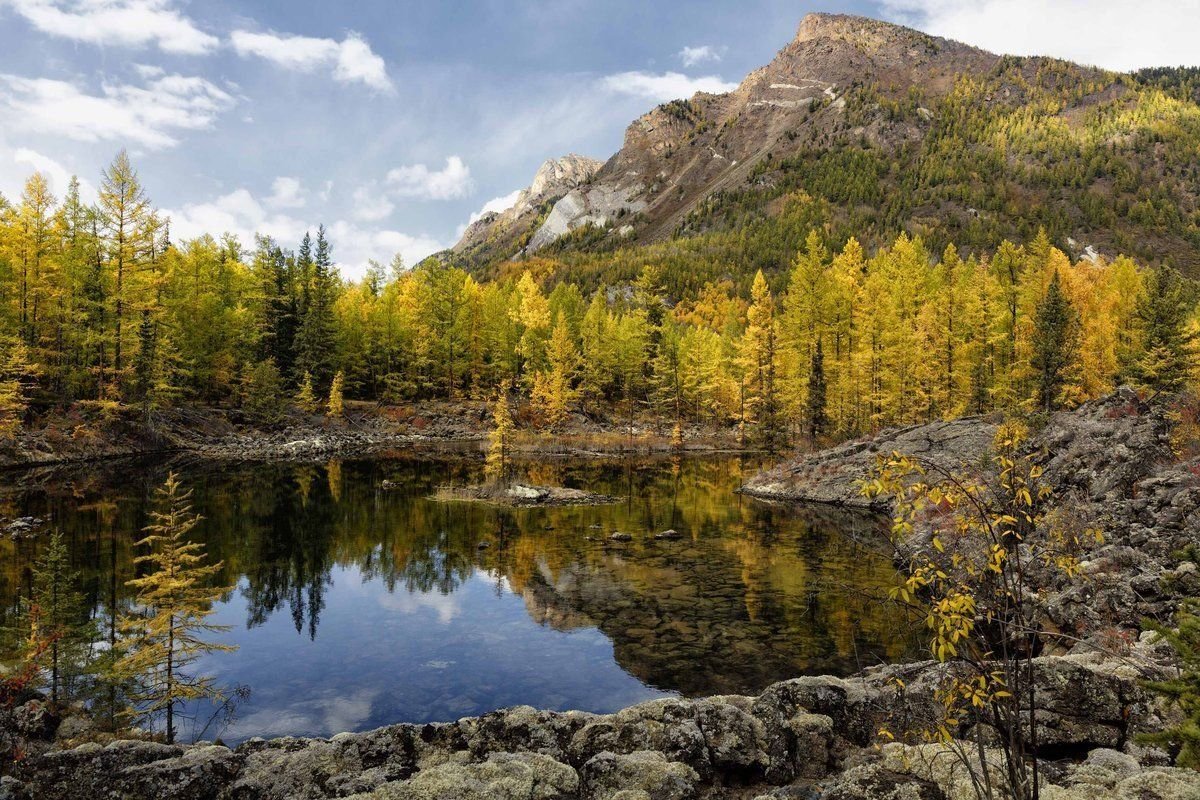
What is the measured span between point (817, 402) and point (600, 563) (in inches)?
1351

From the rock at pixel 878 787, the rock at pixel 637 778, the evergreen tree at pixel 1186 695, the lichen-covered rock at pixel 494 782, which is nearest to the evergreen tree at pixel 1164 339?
the evergreen tree at pixel 1186 695

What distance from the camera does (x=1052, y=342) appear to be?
1464 inches

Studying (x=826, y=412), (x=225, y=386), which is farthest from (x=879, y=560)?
(x=225, y=386)

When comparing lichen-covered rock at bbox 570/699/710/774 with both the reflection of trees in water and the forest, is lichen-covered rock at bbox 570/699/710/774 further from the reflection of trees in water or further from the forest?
the forest

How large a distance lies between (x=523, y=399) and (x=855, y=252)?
40267mm

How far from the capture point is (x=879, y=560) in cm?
2305

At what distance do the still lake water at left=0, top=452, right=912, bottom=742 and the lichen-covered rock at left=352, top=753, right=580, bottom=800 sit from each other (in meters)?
4.06

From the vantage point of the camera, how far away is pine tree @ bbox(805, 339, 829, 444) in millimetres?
51156

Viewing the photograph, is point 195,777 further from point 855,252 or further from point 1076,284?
point 855,252

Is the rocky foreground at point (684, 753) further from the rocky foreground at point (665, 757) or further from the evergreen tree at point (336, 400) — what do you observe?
the evergreen tree at point (336, 400)

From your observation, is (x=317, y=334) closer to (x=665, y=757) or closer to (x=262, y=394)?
(x=262, y=394)

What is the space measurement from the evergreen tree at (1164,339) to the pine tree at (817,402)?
1964 centimetres

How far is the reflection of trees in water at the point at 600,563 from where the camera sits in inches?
611

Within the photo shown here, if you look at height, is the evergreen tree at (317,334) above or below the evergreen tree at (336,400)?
above
